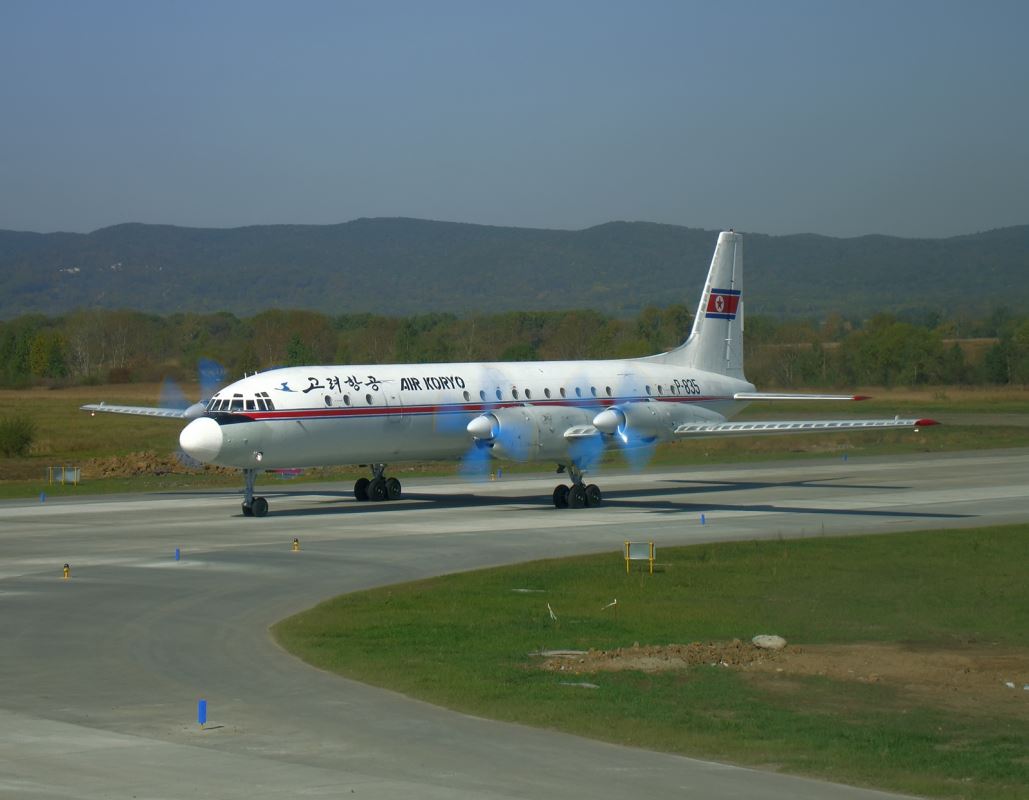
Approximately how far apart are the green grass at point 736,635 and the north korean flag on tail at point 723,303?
52.1ft

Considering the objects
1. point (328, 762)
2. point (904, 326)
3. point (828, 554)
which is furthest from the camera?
point (904, 326)

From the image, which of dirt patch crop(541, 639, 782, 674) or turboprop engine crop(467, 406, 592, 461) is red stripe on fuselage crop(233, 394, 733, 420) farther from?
dirt patch crop(541, 639, 782, 674)

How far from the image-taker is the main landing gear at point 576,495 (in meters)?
37.3

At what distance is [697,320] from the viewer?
45531 mm

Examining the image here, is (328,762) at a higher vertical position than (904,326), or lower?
lower

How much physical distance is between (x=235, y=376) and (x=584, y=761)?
6466 centimetres

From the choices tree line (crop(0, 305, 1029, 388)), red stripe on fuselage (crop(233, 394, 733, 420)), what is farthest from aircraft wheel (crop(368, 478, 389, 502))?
tree line (crop(0, 305, 1029, 388))

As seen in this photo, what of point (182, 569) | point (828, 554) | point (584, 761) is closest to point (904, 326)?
point (828, 554)

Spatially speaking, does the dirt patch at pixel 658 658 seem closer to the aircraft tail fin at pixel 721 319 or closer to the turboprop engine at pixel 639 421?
the turboprop engine at pixel 639 421

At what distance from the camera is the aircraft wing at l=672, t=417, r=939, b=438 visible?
36000 millimetres

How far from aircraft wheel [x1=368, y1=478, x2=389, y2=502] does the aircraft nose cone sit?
704cm

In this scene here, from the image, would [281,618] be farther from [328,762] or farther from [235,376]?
[235,376]

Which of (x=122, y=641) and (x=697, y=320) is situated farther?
(x=697, y=320)

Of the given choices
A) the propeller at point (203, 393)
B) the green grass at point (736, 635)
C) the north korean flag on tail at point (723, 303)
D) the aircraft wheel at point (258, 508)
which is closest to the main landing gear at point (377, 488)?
the aircraft wheel at point (258, 508)
